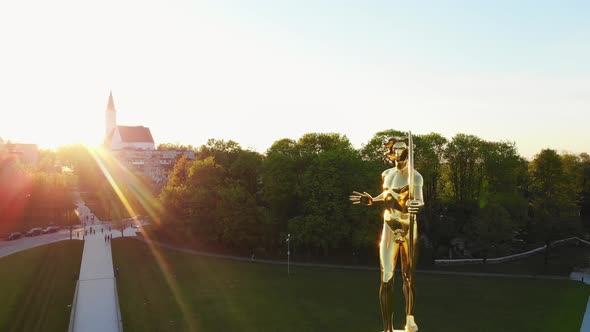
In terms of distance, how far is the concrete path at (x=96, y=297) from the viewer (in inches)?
1324

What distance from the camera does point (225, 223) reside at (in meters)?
61.8

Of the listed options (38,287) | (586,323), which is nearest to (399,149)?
(586,323)

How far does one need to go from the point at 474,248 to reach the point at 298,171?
2526 centimetres

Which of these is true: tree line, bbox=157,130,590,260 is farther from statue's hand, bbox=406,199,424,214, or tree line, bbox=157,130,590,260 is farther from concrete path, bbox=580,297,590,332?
statue's hand, bbox=406,199,424,214

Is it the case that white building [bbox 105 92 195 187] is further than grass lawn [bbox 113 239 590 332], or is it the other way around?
white building [bbox 105 92 195 187]

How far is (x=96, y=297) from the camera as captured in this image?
4047cm

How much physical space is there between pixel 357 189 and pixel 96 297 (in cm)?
3210

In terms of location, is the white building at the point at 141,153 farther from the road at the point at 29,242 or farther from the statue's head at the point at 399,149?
the statue's head at the point at 399,149

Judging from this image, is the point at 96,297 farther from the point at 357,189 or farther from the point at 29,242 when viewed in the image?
the point at 29,242

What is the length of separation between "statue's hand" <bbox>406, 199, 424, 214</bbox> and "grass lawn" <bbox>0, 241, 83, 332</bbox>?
30.6m

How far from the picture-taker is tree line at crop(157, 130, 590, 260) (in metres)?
59.0

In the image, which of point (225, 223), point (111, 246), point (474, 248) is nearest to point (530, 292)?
point (474, 248)

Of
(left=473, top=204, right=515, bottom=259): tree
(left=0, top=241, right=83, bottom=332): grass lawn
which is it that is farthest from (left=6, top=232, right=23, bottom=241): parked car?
(left=473, top=204, right=515, bottom=259): tree

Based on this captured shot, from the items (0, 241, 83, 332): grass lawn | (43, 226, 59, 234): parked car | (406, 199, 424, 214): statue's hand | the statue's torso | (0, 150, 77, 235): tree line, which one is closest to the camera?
(406, 199, 424, 214): statue's hand
